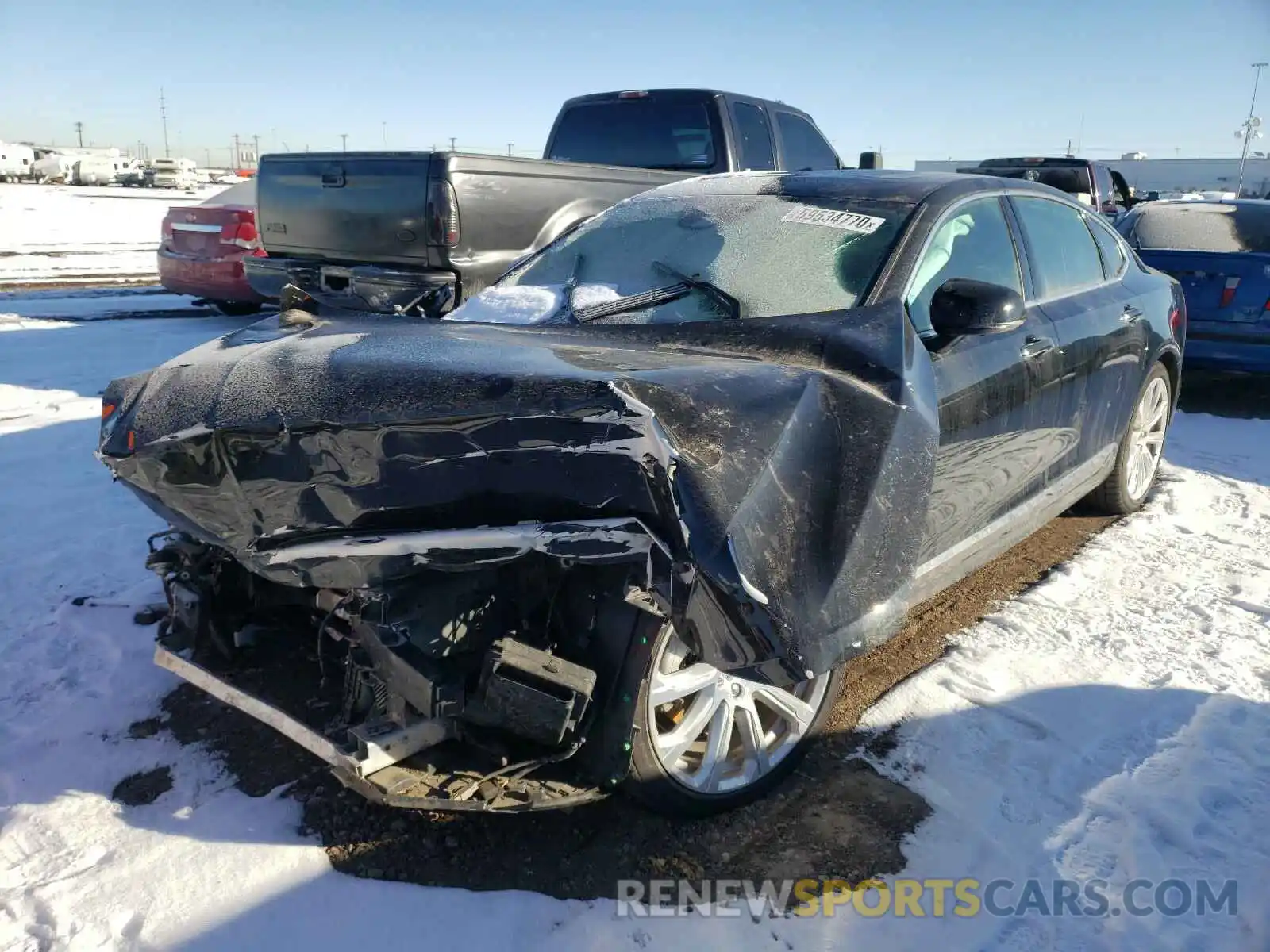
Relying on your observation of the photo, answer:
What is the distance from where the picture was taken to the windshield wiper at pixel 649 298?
3.36 m

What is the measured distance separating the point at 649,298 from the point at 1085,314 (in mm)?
2016

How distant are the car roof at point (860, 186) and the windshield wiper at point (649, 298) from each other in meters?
0.68

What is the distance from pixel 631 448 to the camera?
204 cm

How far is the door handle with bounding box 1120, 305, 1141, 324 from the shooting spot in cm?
442

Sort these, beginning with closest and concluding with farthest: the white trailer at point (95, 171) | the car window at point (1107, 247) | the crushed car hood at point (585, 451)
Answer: the crushed car hood at point (585, 451)
the car window at point (1107, 247)
the white trailer at point (95, 171)

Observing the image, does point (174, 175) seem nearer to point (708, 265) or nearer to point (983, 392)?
point (708, 265)

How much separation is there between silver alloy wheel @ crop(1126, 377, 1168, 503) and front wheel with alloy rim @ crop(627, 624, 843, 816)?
9.63 ft

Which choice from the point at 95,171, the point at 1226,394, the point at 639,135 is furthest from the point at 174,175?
the point at 1226,394

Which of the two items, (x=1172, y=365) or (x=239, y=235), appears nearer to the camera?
(x=1172, y=365)

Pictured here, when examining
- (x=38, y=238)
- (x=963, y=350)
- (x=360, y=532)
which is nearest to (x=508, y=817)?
(x=360, y=532)

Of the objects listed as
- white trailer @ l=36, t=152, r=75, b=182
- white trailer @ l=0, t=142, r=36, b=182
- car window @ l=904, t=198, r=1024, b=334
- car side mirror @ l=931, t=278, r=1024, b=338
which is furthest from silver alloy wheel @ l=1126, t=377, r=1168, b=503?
white trailer @ l=36, t=152, r=75, b=182

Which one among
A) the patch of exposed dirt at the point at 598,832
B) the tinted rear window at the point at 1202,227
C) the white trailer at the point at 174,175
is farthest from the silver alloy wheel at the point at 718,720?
the white trailer at the point at 174,175

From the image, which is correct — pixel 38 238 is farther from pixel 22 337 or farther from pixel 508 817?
pixel 508 817

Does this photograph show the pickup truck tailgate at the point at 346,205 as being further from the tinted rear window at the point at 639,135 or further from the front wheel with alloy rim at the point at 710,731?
the front wheel with alloy rim at the point at 710,731
